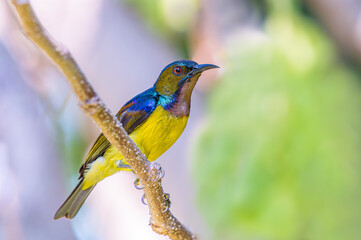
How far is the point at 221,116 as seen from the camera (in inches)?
165

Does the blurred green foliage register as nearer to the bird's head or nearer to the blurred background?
the blurred background

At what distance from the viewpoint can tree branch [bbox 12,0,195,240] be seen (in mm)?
1046

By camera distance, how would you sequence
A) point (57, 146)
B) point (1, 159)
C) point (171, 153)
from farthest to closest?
point (171, 153) < point (57, 146) < point (1, 159)

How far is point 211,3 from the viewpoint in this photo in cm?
493

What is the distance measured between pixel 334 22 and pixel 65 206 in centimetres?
323

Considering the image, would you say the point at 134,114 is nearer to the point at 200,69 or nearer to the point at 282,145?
the point at 200,69

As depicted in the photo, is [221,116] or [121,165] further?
[221,116]

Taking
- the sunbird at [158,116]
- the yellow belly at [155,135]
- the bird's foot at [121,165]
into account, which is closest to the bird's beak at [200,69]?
the sunbird at [158,116]

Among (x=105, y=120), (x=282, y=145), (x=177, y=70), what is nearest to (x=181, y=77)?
(x=177, y=70)

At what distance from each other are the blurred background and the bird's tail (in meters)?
1.42

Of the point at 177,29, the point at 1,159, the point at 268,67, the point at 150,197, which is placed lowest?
the point at 150,197

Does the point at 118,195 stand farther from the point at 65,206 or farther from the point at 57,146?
the point at 65,206

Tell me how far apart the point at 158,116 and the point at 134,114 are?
4.3 inches

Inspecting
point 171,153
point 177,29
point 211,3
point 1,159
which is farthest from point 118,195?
point 211,3
